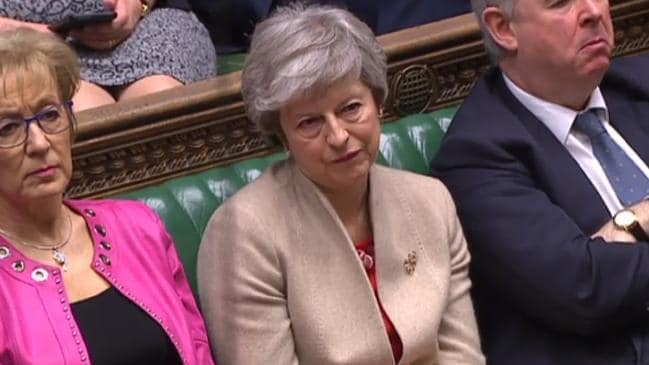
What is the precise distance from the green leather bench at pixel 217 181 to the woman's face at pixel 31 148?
390mm

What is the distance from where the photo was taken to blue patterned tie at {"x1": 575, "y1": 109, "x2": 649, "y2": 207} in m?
2.37

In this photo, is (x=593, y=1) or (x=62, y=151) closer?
(x=62, y=151)

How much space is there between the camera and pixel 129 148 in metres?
2.44

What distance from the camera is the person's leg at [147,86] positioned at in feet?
8.75

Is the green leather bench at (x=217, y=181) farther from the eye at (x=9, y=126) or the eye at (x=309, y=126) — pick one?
the eye at (x=9, y=126)

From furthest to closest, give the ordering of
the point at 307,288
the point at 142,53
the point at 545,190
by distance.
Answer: the point at 142,53
the point at 545,190
the point at 307,288

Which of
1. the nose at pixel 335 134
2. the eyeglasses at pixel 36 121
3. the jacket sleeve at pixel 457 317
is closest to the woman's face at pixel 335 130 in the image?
the nose at pixel 335 134

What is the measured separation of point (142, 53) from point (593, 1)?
84 centimetres

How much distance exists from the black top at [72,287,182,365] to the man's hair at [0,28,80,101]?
0.28 meters

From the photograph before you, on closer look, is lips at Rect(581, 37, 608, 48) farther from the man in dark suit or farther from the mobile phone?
the mobile phone

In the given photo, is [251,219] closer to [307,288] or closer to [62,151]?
[307,288]

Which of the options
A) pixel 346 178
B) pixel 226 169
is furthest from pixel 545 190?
pixel 226 169

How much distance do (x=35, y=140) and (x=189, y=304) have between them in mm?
355

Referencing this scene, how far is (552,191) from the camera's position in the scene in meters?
2.32
